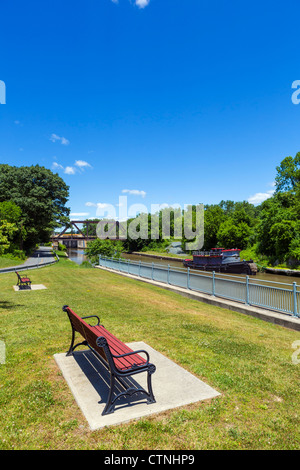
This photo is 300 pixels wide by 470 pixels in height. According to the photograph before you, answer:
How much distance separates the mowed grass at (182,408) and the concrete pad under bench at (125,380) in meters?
0.12

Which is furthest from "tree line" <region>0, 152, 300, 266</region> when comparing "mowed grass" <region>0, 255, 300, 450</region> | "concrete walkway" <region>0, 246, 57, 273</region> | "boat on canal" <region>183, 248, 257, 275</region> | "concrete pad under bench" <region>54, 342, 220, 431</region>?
"concrete pad under bench" <region>54, 342, 220, 431</region>

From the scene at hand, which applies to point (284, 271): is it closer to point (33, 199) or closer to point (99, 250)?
point (99, 250)

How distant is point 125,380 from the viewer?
4699mm

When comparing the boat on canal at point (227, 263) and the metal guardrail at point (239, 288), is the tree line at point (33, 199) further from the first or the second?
the metal guardrail at point (239, 288)

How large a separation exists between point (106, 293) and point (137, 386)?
9.39 meters

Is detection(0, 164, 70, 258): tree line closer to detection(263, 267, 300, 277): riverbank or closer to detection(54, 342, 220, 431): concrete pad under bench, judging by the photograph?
detection(263, 267, 300, 277): riverbank

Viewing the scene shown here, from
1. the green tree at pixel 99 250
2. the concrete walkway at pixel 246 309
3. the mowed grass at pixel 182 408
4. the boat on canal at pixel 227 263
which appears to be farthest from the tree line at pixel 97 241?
the mowed grass at pixel 182 408

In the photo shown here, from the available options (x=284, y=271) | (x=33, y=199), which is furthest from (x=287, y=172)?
(x=33, y=199)

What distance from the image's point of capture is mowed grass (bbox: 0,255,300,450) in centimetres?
327

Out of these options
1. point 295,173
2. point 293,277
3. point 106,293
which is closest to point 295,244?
point 293,277

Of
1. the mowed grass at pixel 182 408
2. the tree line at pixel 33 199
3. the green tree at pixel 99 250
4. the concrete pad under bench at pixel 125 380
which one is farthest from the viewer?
the tree line at pixel 33 199

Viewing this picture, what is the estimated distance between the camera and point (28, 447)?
10.3ft

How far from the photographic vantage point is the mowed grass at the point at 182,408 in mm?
3268
